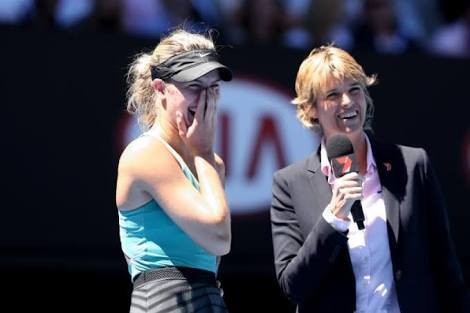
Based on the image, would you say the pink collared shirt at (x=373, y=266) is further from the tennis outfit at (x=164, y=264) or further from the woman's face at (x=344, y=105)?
the tennis outfit at (x=164, y=264)

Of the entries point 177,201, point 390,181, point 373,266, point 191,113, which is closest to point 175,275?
point 177,201

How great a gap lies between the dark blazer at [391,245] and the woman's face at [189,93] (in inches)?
20.0

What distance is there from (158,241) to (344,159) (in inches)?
24.0

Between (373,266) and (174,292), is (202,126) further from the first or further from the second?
(373,266)

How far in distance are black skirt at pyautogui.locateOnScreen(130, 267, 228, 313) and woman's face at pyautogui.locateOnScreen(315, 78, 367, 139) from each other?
2.37 feet

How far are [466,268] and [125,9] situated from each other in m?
2.52

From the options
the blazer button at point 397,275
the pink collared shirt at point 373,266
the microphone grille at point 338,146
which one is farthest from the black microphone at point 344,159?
the blazer button at point 397,275

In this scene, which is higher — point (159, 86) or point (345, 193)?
point (159, 86)

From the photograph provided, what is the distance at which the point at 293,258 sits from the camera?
2969 millimetres

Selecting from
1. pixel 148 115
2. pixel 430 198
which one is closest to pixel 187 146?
pixel 148 115

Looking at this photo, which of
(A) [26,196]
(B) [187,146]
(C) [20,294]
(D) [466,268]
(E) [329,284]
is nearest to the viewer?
(B) [187,146]

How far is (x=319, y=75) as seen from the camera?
3068 millimetres

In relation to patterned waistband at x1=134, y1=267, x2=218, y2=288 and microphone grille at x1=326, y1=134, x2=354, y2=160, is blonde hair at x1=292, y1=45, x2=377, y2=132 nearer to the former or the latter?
microphone grille at x1=326, y1=134, x2=354, y2=160

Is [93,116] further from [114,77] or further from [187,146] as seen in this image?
[187,146]
